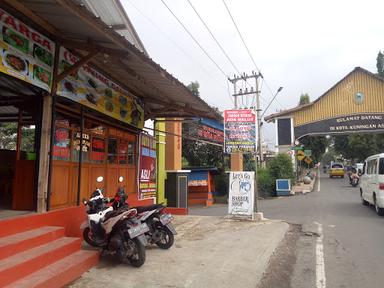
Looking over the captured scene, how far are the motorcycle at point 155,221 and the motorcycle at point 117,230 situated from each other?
302 mm

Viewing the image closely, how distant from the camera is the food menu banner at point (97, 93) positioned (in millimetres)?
7887

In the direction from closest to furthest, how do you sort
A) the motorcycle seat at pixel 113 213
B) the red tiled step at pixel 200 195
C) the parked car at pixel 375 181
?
the motorcycle seat at pixel 113 213
the parked car at pixel 375 181
the red tiled step at pixel 200 195

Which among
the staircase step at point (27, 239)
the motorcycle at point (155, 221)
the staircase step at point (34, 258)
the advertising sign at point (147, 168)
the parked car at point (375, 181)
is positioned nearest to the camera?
the staircase step at point (34, 258)

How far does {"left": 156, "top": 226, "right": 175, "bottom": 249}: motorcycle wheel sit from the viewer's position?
25.5 ft

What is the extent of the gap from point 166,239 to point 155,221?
0.51 metres

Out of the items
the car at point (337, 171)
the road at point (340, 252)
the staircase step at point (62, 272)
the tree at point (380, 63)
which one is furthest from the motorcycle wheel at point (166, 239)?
the tree at point (380, 63)

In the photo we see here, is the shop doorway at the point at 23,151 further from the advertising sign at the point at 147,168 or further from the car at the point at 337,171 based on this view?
the car at the point at 337,171

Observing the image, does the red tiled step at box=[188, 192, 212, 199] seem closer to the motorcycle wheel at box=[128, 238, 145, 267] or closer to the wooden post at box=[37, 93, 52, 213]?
the wooden post at box=[37, 93, 52, 213]

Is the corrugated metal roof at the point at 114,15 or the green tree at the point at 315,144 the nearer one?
the corrugated metal roof at the point at 114,15

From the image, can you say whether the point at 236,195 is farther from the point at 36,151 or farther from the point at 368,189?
the point at 36,151

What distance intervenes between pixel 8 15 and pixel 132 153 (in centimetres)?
623

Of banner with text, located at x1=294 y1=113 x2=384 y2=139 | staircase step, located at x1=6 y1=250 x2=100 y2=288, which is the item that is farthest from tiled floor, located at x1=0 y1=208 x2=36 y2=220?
banner with text, located at x1=294 y1=113 x2=384 y2=139

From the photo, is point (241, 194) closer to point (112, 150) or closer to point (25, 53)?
point (112, 150)

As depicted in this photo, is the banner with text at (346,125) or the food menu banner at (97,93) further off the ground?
the banner with text at (346,125)
